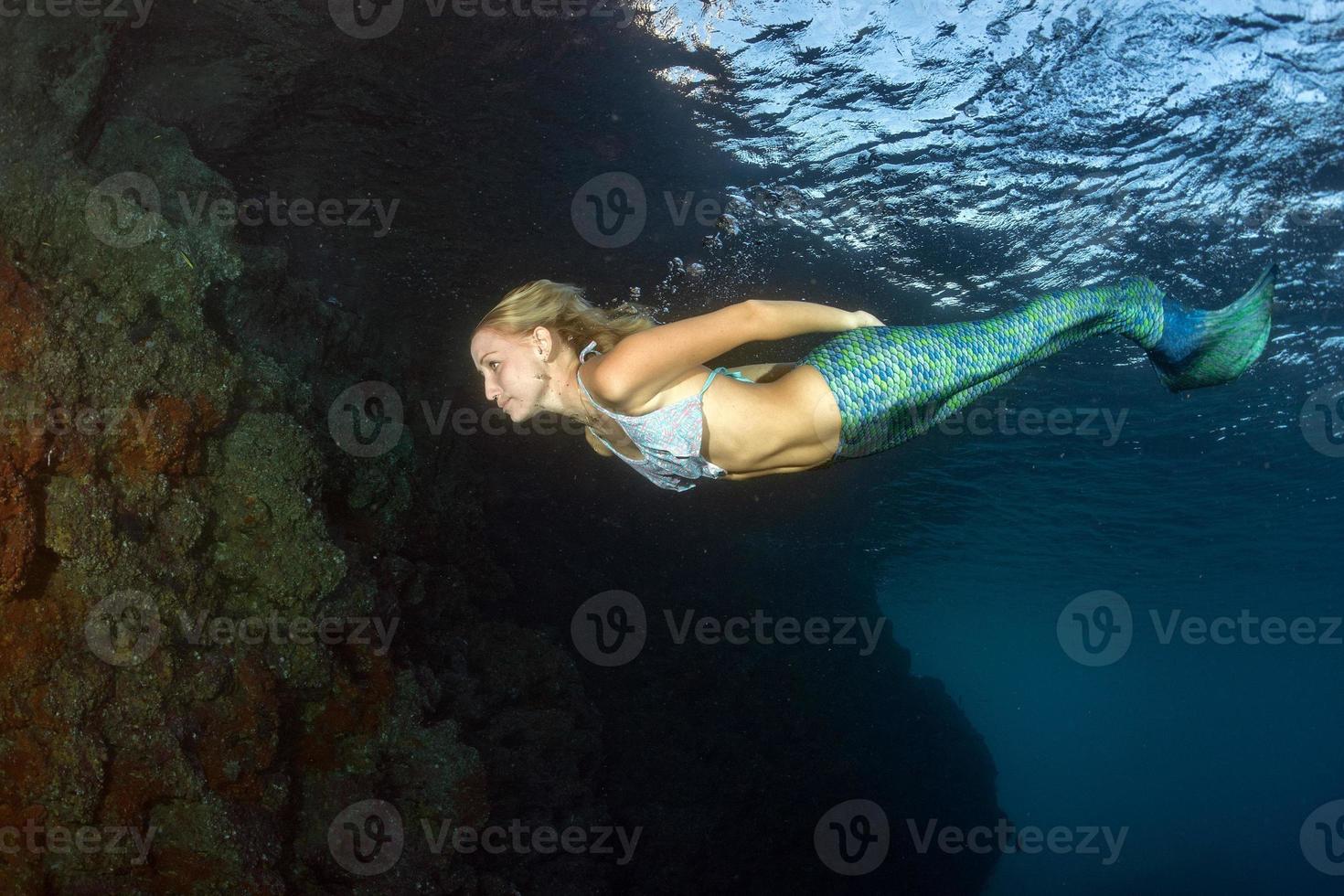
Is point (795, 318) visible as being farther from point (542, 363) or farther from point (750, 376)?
point (542, 363)

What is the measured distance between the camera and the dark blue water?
7.32m

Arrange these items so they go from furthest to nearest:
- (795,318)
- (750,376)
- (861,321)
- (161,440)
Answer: (161,440), (750,376), (861,321), (795,318)

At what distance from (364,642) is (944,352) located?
21.9ft

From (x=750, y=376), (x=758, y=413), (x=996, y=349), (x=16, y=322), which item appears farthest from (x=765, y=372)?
(x=16, y=322)

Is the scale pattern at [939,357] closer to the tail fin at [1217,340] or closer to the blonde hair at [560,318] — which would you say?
the tail fin at [1217,340]

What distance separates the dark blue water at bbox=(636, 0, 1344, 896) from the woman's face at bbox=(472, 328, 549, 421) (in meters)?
5.31

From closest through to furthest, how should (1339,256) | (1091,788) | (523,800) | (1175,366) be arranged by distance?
(1175,366) → (523,800) → (1339,256) → (1091,788)

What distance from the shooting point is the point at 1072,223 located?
1038cm

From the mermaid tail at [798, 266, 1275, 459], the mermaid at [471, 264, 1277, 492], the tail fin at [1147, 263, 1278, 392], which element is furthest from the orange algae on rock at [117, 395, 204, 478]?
the tail fin at [1147, 263, 1278, 392]

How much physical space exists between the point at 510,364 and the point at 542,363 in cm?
21

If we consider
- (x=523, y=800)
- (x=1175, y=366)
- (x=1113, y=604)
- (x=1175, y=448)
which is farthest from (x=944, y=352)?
(x=1113, y=604)

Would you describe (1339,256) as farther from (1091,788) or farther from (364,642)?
(1091,788)

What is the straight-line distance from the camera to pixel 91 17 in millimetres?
6926

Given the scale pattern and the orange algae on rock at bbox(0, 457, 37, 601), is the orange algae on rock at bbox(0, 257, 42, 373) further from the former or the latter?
the scale pattern
